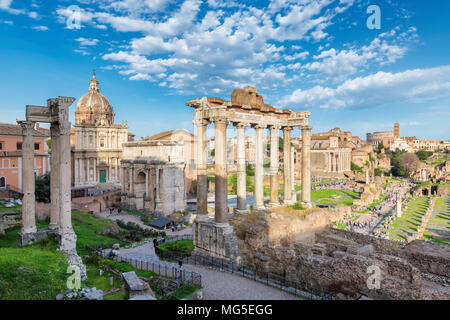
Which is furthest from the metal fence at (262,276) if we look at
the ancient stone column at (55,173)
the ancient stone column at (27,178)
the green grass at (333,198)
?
the green grass at (333,198)

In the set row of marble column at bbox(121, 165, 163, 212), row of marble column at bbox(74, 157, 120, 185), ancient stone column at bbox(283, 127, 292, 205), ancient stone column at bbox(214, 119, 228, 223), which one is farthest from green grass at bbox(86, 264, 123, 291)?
row of marble column at bbox(74, 157, 120, 185)

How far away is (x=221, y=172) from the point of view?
14000 millimetres

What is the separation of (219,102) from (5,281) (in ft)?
35.2

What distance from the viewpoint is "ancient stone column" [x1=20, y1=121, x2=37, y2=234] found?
13.9 m

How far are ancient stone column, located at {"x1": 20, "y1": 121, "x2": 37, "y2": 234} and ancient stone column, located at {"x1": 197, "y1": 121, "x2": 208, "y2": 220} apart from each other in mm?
8017

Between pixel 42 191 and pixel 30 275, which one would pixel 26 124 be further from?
pixel 42 191

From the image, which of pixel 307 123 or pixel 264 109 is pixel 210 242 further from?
pixel 307 123

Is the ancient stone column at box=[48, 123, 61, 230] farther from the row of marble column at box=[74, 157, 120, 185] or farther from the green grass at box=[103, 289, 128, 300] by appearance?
the row of marble column at box=[74, 157, 120, 185]

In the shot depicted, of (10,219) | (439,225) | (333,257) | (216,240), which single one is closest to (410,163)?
(439,225)

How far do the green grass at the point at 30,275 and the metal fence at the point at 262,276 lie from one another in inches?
227

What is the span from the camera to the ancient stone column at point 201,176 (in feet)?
48.6

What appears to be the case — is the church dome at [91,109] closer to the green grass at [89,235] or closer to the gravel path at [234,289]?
the green grass at [89,235]

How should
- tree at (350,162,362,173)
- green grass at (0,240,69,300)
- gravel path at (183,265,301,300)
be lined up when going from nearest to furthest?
green grass at (0,240,69,300) < gravel path at (183,265,301,300) < tree at (350,162,362,173)
